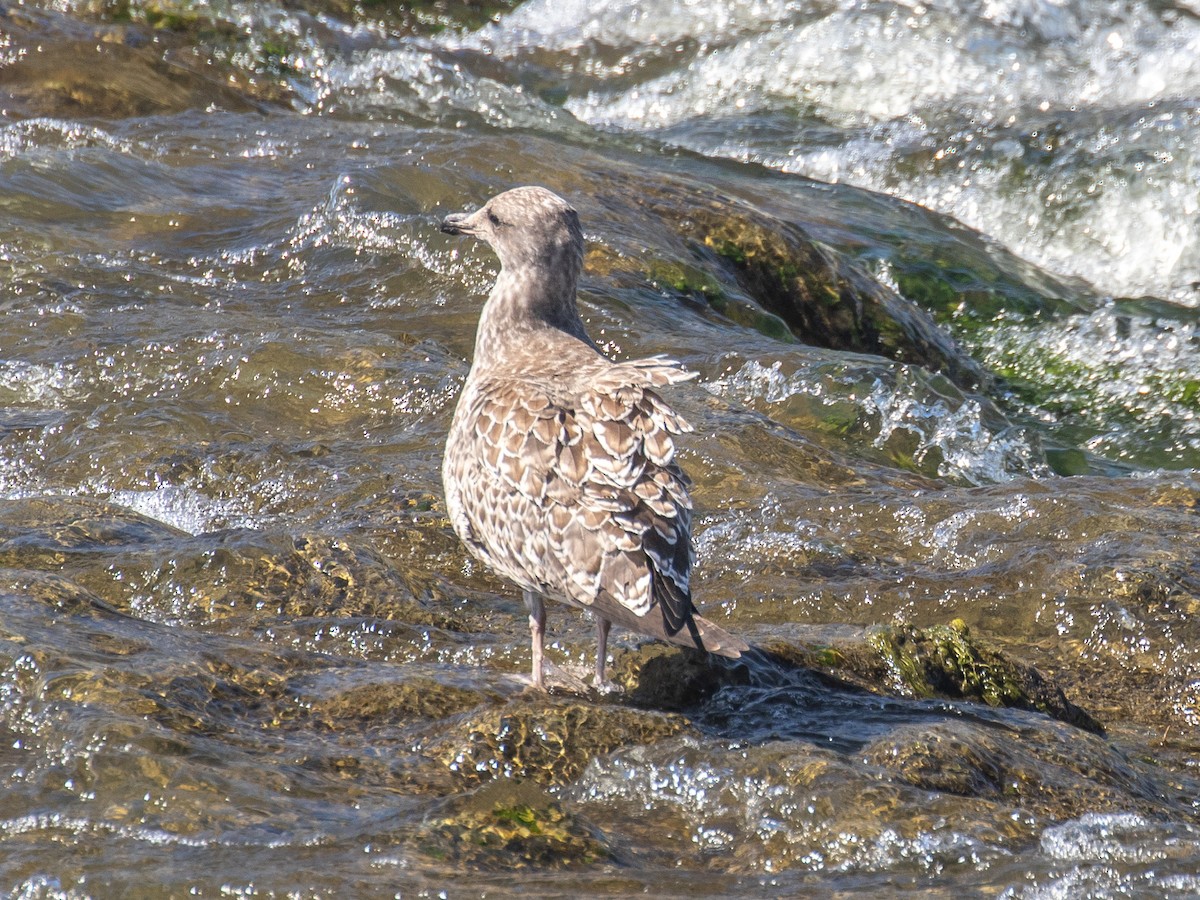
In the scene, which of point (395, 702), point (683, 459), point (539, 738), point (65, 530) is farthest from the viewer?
point (683, 459)

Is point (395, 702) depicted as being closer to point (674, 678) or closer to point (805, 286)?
point (674, 678)

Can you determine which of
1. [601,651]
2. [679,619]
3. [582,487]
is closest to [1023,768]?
[679,619]

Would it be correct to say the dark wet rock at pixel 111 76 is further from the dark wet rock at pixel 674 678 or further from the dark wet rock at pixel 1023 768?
the dark wet rock at pixel 1023 768

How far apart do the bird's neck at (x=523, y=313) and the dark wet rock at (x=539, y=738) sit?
1662 mm

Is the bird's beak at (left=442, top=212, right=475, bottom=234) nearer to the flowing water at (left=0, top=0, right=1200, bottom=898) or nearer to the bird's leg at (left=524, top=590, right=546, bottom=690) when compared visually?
the flowing water at (left=0, top=0, right=1200, bottom=898)

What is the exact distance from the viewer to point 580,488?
4.50m

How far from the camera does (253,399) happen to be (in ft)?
24.5

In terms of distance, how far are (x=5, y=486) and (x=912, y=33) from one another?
38.1 ft

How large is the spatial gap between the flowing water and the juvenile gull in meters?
0.34

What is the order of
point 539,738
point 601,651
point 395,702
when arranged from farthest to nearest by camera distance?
1. point 601,651
2. point 395,702
3. point 539,738

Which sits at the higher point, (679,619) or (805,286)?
(805,286)

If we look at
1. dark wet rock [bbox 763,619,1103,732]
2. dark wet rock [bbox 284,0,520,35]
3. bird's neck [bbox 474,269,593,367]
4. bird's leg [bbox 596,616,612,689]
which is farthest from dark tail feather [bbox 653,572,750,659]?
dark wet rock [bbox 284,0,520,35]

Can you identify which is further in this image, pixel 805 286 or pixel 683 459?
pixel 805 286

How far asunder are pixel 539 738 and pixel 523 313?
199cm
